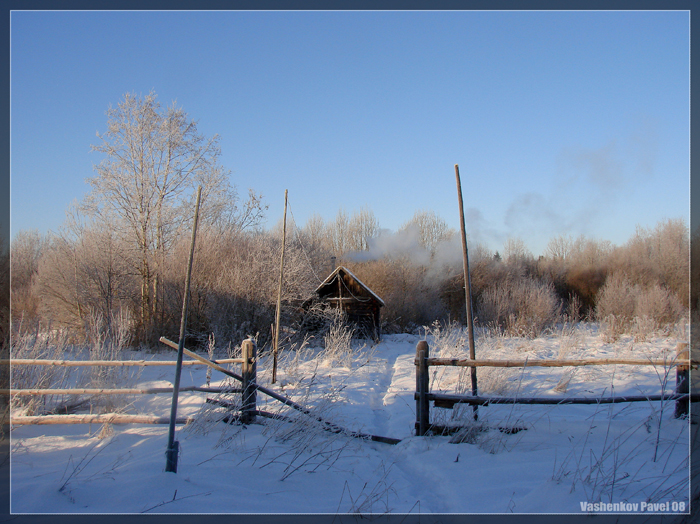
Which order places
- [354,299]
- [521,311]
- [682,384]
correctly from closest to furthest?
[682,384] < [354,299] < [521,311]

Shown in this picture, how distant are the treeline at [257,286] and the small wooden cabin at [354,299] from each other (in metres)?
1.01

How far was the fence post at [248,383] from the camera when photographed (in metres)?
5.53

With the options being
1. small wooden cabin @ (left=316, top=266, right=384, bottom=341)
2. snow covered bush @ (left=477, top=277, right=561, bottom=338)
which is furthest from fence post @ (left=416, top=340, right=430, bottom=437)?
snow covered bush @ (left=477, top=277, right=561, bottom=338)

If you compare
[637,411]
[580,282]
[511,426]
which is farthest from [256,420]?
[580,282]

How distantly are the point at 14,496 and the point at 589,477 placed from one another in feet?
15.0

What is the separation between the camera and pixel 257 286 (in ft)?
52.1

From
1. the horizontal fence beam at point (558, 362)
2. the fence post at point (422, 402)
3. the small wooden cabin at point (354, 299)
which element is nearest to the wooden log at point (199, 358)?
the fence post at point (422, 402)

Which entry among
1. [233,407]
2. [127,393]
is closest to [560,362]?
[233,407]

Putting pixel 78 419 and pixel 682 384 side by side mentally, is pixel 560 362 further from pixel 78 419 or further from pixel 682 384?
pixel 78 419

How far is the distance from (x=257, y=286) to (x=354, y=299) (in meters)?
4.39

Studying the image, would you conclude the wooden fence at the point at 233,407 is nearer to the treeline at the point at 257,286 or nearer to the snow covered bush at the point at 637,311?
the treeline at the point at 257,286

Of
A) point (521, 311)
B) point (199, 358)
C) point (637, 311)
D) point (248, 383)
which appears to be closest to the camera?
point (199, 358)

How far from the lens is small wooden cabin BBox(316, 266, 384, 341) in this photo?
1809 centimetres

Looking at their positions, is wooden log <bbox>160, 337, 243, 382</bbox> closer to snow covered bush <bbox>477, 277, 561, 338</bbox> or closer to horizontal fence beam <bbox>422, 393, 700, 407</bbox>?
horizontal fence beam <bbox>422, 393, 700, 407</bbox>
